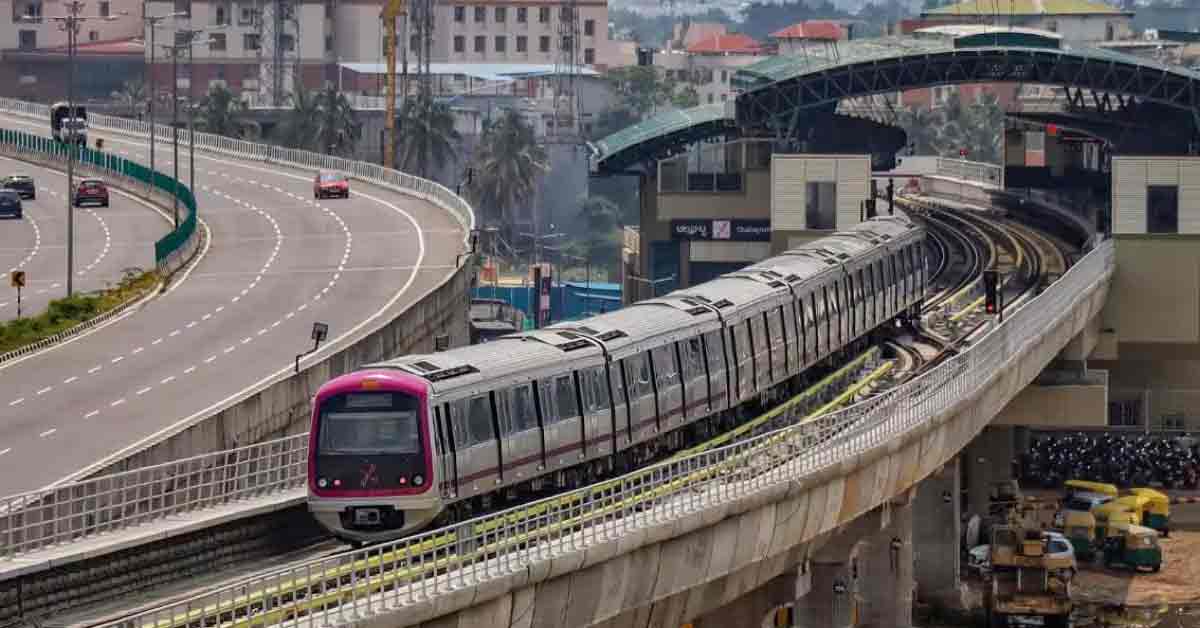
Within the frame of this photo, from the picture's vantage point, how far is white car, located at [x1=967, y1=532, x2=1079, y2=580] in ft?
254

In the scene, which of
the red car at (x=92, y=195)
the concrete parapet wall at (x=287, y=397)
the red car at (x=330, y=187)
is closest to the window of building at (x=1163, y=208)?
the concrete parapet wall at (x=287, y=397)

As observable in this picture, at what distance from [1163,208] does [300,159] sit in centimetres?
5733

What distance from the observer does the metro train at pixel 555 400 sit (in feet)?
133

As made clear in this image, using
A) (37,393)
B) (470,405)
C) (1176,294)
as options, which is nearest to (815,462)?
(470,405)

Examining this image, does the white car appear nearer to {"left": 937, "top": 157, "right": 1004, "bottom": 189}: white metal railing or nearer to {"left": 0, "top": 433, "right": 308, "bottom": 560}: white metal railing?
{"left": 0, "top": 433, "right": 308, "bottom": 560}: white metal railing

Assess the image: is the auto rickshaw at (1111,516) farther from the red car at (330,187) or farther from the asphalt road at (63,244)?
the red car at (330,187)

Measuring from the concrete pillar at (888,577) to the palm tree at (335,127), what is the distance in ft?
417


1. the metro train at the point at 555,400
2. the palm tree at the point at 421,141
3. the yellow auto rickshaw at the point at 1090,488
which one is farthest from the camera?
the palm tree at the point at 421,141

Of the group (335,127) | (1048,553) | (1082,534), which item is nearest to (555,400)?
(1048,553)

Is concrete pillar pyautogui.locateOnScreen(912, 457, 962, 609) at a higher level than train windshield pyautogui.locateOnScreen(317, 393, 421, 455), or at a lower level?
lower

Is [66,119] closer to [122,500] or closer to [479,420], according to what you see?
[479,420]

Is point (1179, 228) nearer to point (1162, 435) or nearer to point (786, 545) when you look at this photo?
point (1162, 435)

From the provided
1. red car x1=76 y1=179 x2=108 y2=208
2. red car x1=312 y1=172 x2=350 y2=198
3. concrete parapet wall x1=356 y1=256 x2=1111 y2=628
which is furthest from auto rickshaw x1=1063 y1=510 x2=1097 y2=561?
red car x1=76 y1=179 x2=108 y2=208

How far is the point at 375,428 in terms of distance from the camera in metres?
40.7
